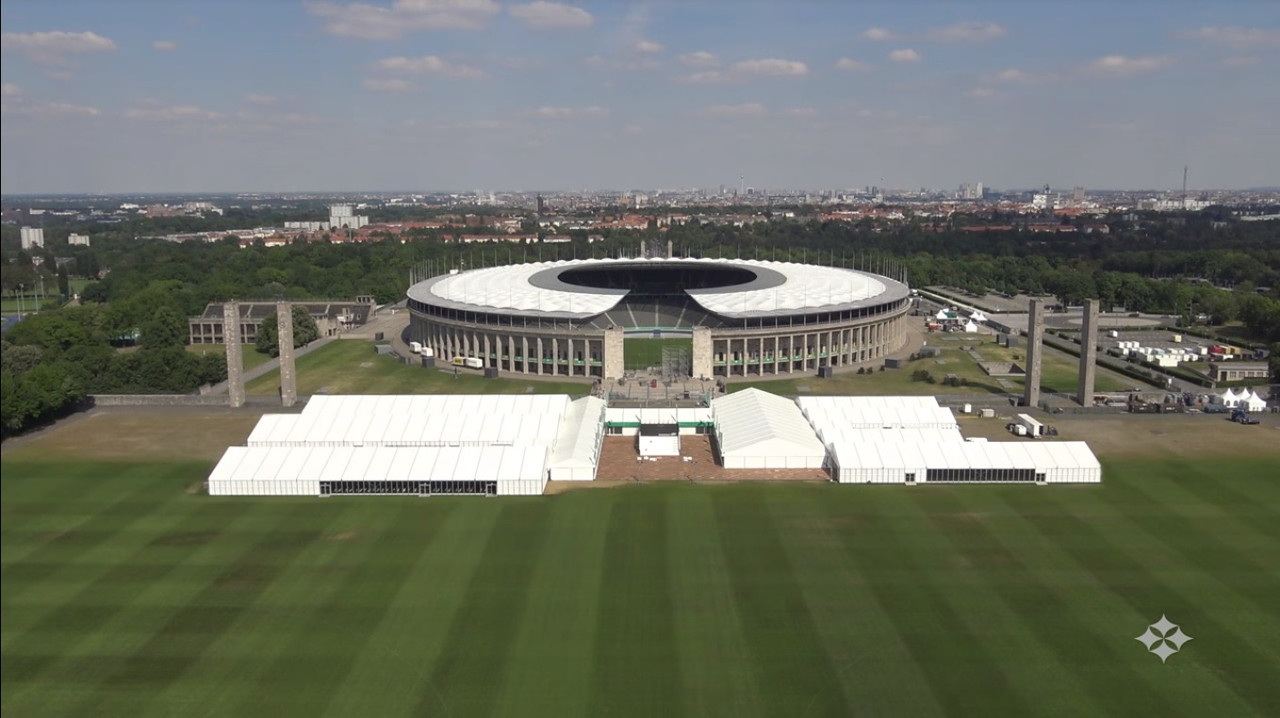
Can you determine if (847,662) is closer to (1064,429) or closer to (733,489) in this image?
(733,489)

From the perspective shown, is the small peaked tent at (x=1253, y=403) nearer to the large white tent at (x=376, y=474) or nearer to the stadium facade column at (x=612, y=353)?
the stadium facade column at (x=612, y=353)

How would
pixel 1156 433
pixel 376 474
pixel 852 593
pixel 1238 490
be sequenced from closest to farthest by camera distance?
Result: pixel 852 593, pixel 1238 490, pixel 376 474, pixel 1156 433

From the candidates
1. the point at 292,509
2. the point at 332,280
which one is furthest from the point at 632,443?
the point at 332,280

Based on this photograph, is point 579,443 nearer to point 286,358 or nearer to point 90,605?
point 90,605

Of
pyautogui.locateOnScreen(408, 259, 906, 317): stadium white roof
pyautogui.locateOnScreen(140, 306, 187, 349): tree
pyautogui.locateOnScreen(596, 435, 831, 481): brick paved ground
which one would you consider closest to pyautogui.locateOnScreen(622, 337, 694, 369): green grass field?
pyautogui.locateOnScreen(408, 259, 906, 317): stadium white roof

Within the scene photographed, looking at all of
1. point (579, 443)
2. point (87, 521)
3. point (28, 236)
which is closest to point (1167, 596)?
point (579, 443)
